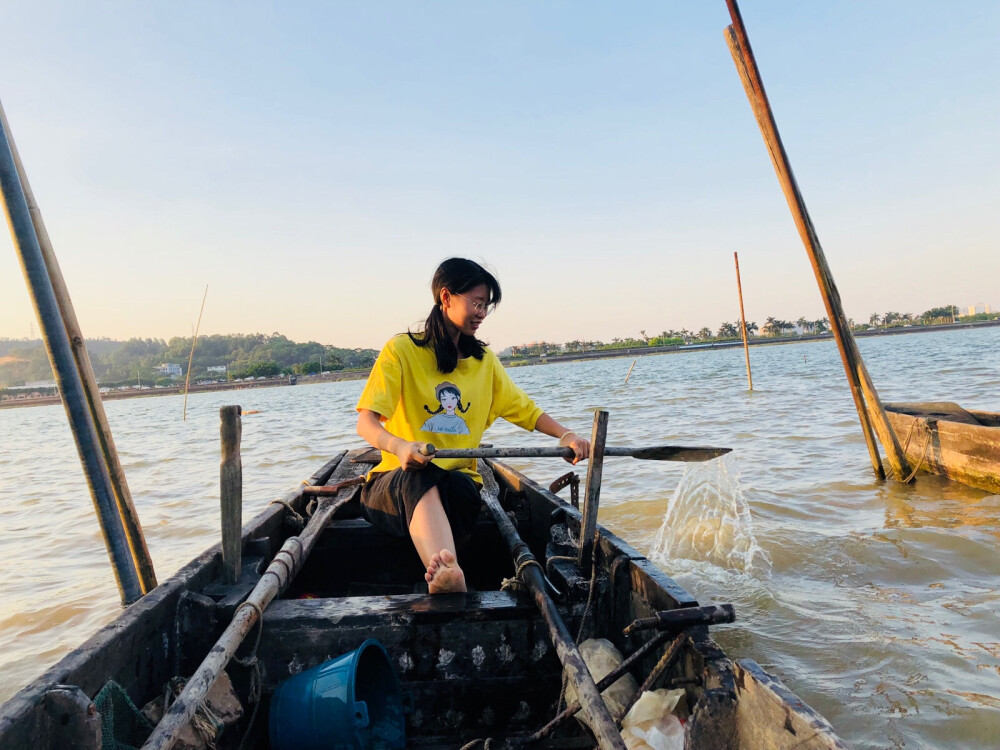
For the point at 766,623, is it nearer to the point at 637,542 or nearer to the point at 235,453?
the point at 637,542

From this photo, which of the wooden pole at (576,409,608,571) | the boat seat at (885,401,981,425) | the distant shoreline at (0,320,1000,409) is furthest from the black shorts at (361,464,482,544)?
the distant shoreline at (0,320,1000,409)

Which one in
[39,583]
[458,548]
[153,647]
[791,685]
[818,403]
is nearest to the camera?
[153,647]

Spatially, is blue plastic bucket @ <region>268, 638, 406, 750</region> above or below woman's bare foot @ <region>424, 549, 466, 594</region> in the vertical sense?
below

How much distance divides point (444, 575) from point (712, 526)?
12.6 feet

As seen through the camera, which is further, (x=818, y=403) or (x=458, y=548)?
(x=818, y=403)

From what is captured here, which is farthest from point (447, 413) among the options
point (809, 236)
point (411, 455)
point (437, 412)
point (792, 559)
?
point (809, 236)

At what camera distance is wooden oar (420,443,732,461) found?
2.24m

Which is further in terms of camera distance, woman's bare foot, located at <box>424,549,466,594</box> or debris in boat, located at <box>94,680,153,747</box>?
woman's bare foot, located at <box>424,549,466,594</box>

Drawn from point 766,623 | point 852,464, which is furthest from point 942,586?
point 852,464

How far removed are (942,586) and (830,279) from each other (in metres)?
2.85

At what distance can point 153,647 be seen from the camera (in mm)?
1927

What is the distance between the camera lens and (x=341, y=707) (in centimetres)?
170

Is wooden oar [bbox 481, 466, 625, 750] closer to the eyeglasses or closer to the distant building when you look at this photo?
the eyeglasses

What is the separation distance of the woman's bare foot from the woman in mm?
96
